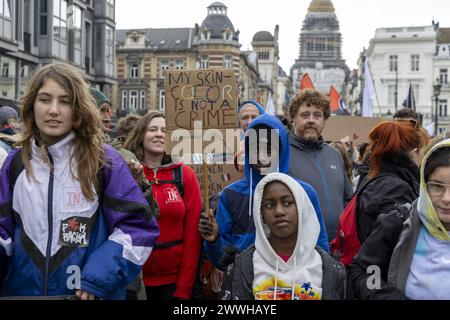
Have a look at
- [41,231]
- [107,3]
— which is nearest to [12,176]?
[41,231]

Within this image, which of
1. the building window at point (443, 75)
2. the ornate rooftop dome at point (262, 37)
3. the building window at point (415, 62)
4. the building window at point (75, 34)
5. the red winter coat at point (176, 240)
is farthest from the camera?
the ornate rooftop dome at point (262, 37)

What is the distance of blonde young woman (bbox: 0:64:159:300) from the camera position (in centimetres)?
321

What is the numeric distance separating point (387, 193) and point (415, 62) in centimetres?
7262

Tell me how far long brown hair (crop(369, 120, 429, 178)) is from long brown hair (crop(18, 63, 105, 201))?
2.02 m

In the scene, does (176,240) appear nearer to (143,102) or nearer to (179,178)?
(179,178)

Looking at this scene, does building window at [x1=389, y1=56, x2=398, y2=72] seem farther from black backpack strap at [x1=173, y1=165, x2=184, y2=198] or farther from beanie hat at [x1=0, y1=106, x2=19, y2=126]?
black backpack strap at [x1=173, y1=165, x2=184, y2=198]

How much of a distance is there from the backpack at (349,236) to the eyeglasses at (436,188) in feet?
3.89

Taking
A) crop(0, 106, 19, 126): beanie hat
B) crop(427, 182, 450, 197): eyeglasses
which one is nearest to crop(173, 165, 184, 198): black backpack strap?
crop(427, 182, 450, 197): eyeglasses

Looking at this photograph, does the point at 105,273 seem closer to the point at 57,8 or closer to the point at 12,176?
the point at 12,176

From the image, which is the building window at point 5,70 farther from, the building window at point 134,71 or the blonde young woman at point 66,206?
the building window at point 134,71

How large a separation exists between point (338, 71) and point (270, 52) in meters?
40.7

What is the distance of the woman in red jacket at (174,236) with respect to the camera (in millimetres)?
4840

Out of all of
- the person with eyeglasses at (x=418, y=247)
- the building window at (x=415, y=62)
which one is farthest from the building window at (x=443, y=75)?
the person with eyeglasses at (x=418, y=247)

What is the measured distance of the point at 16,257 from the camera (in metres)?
3.24
